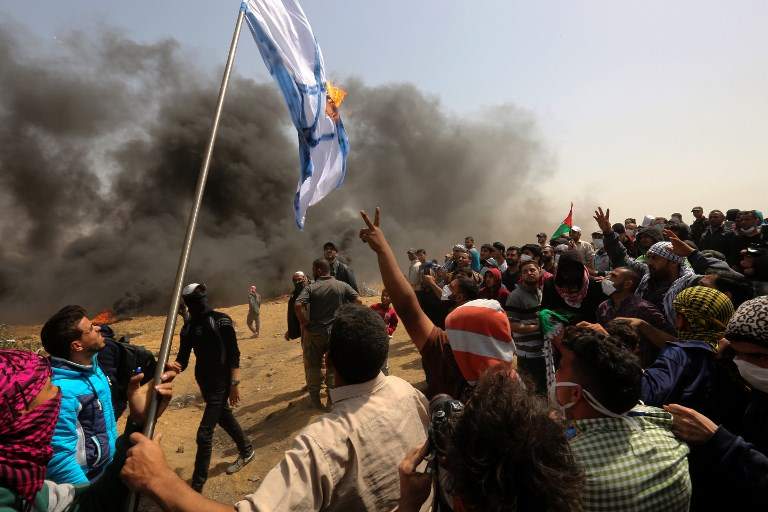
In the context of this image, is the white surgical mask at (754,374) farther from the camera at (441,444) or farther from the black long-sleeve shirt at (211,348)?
the black long-sleeve shirt at (211,348)

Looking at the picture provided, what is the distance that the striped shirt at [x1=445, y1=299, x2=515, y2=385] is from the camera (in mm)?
1997

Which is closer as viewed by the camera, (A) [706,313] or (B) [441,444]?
(B) [441,444]

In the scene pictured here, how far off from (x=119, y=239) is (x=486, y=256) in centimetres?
1659

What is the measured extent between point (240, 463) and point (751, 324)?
4289 mm

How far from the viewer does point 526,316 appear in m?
4.04

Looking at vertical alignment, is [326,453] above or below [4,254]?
below

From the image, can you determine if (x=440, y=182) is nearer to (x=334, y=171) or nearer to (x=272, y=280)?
(x=272, y=280)

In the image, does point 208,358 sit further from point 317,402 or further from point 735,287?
point 735,287

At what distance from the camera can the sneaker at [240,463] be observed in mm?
4330

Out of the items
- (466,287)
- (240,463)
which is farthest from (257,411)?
(466,287)

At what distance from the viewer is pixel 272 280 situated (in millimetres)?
19797

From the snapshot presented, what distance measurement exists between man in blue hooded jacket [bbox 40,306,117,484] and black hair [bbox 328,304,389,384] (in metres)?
1.52

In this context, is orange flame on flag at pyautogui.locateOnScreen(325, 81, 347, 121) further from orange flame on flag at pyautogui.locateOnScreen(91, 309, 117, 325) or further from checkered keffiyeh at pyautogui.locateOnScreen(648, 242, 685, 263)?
orange flame on flag at pyautogui.locateOnScreen(91, 309, 117, 325)

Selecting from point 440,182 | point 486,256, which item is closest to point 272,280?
point 440,182
